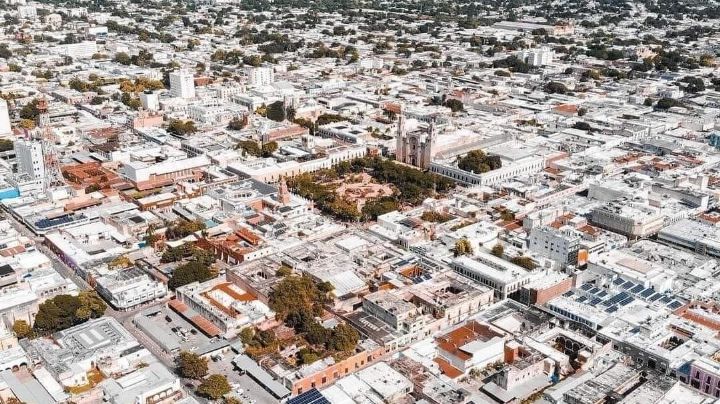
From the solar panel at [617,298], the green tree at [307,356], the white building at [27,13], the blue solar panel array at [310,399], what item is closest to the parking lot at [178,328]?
the green tree at [307,356]

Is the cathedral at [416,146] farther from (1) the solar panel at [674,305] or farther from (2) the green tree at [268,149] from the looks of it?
(1) the solar panel at [674,305]

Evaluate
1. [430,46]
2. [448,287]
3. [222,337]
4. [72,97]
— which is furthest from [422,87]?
[222,337]

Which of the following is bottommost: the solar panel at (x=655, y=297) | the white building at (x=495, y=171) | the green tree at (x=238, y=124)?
the solar panel at (x=655, y=297)

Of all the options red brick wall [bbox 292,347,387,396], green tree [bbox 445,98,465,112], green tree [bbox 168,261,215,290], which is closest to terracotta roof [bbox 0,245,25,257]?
green tree [bbox 168,261,215,290]

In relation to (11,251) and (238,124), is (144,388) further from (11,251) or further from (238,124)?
(238,124)

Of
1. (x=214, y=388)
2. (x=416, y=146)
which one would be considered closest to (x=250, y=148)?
(x=416, y=146)

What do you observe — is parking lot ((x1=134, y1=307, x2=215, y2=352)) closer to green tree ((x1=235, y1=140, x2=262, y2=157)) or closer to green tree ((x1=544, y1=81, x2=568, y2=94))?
green tree ((x1=235, y1=140, x2=262, y2=157))

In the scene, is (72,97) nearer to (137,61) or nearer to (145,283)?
(137,61)
